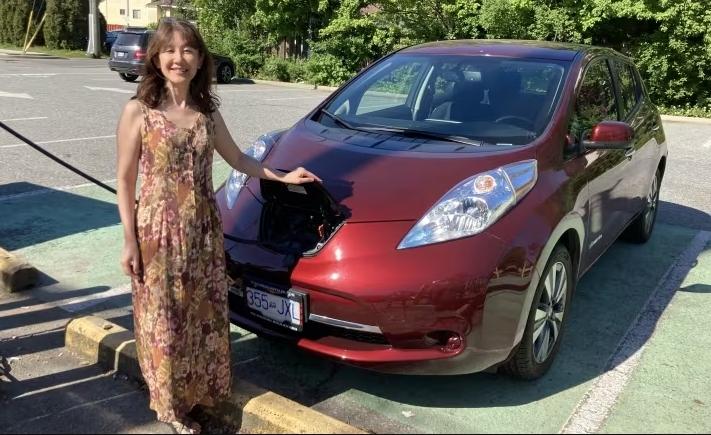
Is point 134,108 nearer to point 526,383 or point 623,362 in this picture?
point 526,383

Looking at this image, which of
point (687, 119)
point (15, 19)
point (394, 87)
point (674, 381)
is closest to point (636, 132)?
point (394, 87)

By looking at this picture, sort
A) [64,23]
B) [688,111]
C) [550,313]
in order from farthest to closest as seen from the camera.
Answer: [64,23] < [688,111] < [550,313]

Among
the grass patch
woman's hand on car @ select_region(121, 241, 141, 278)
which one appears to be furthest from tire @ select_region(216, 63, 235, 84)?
woman's hand on car @ select_region(121, 241, 141, 278)

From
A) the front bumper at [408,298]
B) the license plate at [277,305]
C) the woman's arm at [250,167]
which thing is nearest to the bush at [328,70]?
the woman's arm at [250,167]

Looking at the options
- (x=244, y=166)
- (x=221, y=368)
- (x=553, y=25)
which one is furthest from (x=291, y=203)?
(x=553, y=25)

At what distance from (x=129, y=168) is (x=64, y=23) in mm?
34936

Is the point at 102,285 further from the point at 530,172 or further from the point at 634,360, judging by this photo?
the point at 634,360

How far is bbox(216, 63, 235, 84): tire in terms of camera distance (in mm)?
20109

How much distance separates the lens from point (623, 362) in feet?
10.9

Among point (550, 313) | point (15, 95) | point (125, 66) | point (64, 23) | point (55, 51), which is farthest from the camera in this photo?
point (64, 23)

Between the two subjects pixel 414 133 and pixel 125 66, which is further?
pixel 125 66

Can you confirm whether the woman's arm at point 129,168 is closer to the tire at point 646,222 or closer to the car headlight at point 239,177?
the car headlight at point 239,177

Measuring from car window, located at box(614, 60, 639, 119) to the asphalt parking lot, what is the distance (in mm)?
1151

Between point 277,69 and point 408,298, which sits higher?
point 277,69
